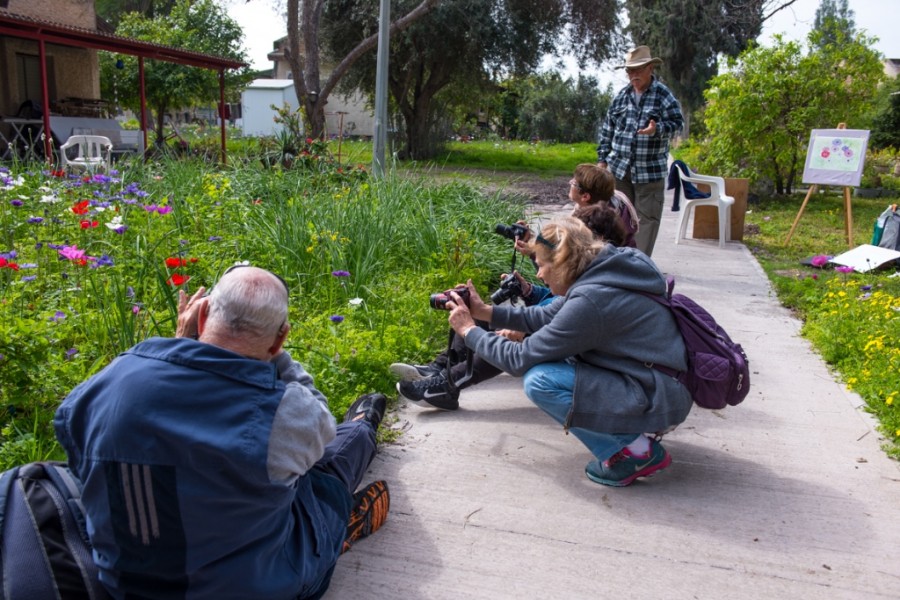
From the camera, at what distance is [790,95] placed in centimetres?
1260

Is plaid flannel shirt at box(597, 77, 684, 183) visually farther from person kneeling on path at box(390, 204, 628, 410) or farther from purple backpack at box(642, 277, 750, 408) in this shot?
purple backpack at box(642, 277, 750, 408)

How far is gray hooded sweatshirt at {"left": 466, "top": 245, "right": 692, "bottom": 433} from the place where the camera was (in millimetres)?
3043

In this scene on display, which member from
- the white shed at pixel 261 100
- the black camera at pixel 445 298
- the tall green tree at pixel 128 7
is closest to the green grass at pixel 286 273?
the black camera at pixel 445 298

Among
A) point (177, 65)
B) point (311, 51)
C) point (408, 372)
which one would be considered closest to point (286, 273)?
point (408, 372)

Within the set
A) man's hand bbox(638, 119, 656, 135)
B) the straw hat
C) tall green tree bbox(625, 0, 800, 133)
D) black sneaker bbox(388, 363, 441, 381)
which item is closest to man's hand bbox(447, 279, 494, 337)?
black sneaker bbox(388, 363, 441, 381)

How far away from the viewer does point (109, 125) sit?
1731 cm

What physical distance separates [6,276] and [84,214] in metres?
0.64

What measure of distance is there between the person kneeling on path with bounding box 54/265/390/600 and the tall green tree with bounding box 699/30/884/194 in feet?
39.5

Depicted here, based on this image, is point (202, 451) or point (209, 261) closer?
point (202, 451)

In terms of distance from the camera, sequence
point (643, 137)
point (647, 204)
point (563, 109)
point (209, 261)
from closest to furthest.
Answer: point (209, 261), point (643, 137), point (647, 204), point (563, 109)

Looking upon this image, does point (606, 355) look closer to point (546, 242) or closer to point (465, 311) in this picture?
point (546, 242)

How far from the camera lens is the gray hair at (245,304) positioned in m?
1.98

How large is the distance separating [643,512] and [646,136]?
3.97m

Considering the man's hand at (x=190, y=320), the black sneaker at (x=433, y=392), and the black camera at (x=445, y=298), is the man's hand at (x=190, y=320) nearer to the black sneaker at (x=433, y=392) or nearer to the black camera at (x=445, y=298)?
the black camera at (x=445, y=298)
